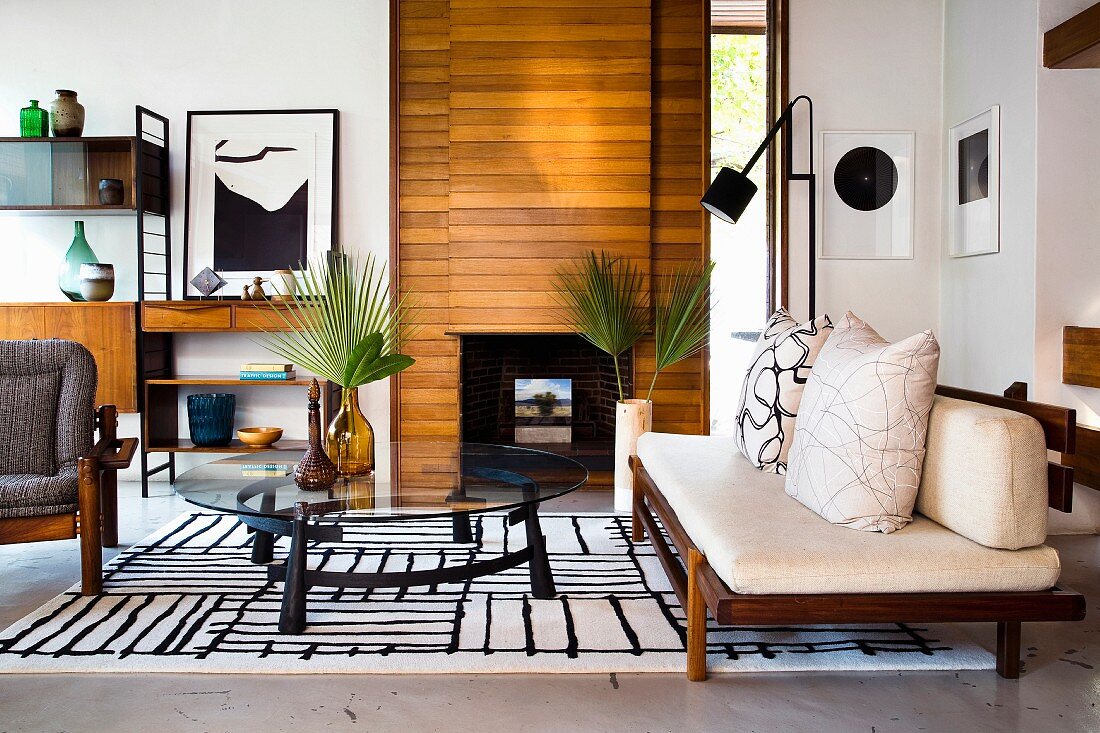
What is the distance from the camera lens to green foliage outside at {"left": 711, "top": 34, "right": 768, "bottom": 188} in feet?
17.5

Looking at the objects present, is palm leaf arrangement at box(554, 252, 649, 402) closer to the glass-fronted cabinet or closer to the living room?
the living room

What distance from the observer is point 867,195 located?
5.18m

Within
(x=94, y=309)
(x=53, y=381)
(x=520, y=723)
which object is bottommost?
(x=520, y=723)

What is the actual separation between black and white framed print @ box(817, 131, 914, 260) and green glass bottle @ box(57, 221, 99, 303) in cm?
429

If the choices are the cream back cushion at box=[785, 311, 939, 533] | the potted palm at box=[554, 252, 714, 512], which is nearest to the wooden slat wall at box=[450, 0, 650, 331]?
the potted palm at box=[554, 252, 714, 512]

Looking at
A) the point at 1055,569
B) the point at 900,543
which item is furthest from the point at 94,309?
the point at 1055,569

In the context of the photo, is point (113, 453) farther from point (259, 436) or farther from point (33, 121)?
point (33, 121)

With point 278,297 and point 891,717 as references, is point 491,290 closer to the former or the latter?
point 278,297

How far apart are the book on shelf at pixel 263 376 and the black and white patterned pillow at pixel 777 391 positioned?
2.76 m

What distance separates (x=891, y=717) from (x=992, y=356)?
2.81m

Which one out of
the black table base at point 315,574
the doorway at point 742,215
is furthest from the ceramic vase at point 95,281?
the doorway at point 742,215

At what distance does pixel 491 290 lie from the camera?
17.0ft

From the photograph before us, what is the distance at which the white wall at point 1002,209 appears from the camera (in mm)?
4203

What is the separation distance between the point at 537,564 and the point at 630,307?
2273mm
